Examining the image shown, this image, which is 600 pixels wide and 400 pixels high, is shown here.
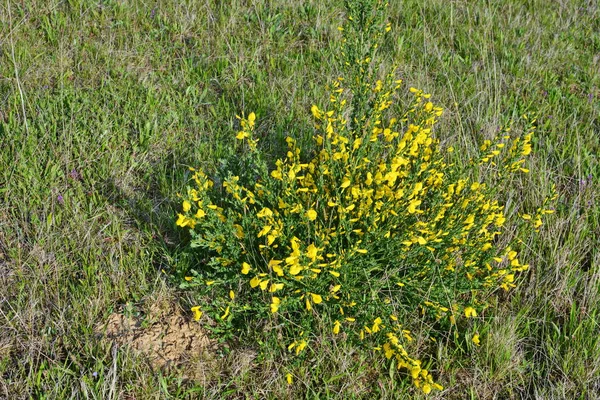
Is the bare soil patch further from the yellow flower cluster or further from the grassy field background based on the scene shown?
the yellow flower cluster

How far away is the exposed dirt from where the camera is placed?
275cm

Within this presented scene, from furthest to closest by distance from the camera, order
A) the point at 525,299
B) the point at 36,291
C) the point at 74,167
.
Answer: the point at 74,167 < the point at 525,299 < the point at 36,291

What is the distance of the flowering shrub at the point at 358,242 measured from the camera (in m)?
2.62

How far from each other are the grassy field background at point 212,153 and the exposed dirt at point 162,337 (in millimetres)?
63

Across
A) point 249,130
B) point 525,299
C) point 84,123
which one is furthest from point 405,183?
point 84,123

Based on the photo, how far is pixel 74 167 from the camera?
3531 millimetres

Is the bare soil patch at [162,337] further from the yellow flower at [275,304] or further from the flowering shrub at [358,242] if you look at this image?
the yellow flower at [275,304]

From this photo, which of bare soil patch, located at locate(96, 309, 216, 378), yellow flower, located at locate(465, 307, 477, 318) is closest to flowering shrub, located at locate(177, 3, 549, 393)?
yellow flower, located at locate(465, 307, 477, 318)

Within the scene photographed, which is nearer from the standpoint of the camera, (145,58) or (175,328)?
(175,328)

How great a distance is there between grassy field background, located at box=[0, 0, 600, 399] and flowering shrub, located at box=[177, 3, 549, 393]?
16cm

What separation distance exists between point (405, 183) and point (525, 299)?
0.94 m

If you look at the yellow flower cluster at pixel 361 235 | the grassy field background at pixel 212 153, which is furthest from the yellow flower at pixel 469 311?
the grassy field background at pixel 212 153

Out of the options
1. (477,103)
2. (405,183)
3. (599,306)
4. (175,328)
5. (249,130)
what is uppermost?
(249,130)

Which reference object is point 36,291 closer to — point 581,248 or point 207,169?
point 207,169
